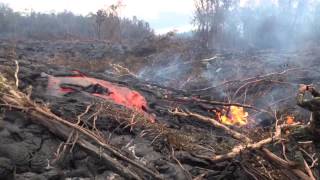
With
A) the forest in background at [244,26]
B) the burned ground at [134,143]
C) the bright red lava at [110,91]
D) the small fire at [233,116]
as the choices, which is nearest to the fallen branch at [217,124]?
the burned ground at [134,143]

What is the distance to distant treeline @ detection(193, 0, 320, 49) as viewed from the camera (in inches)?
925

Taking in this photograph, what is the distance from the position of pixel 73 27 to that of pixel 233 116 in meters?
45.7

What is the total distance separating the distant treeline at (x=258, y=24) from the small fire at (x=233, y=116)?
12.2 meters

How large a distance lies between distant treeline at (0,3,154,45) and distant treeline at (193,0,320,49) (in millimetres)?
3286

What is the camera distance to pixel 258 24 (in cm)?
2973

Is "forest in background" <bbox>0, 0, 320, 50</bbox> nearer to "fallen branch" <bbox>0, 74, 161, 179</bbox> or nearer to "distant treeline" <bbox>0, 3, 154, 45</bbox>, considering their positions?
"distant treeline" <bbox>0, 3, 154, 45</bbox>

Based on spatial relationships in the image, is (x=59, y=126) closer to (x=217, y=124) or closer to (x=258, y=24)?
(x=217, y=124)

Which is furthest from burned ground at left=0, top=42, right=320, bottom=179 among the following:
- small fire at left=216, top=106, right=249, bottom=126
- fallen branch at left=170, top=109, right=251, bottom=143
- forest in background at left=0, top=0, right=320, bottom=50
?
forest in background at left=0, top=0, right=320, bottom=50

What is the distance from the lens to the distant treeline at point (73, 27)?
28291 millimetres

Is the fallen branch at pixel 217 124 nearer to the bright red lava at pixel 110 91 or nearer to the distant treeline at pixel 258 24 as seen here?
the bright red lava at pixel 110 91

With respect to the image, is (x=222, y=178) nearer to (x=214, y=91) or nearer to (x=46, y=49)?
(x=214, y=91)

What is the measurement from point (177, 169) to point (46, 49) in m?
17.3

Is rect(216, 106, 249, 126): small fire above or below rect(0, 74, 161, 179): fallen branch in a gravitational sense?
below

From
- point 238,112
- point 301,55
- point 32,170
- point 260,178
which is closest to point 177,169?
point 260,178
